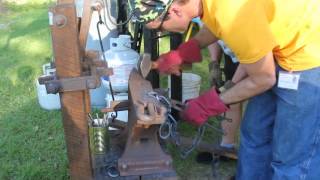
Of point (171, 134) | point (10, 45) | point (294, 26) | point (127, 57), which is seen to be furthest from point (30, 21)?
point (294, 26)

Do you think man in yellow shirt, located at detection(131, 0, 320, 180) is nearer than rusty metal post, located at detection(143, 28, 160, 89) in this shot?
Yes

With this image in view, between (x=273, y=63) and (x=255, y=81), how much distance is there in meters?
0.12

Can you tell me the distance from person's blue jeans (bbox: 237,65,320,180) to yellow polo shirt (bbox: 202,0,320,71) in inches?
4.3

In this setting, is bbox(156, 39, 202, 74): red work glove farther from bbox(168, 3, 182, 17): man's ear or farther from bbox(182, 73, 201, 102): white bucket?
bbox(182, 73, 201, 102): white bucket

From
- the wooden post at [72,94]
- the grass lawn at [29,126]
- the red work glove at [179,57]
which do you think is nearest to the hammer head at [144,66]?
the red work glove at [179,57]

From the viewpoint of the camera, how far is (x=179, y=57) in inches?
108

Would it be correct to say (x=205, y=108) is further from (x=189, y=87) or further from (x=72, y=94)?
(x=189, y=87)

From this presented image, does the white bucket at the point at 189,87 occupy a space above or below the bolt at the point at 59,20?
below

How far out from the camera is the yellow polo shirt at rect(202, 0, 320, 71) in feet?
6.49

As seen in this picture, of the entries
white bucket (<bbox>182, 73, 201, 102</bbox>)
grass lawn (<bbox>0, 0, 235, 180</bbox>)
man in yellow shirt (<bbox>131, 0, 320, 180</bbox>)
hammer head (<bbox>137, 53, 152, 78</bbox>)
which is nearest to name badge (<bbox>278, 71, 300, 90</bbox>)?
man in yellow shirt (<bbox>131, 0, 320, 180</bbox>)

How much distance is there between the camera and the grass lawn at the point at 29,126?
11.7 ft

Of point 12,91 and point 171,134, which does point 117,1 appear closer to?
point 12,91

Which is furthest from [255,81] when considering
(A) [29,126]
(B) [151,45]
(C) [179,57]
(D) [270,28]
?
(A) [29,126]

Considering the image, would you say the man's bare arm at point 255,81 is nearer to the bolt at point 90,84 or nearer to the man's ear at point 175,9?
the man's ear at point 175,9
